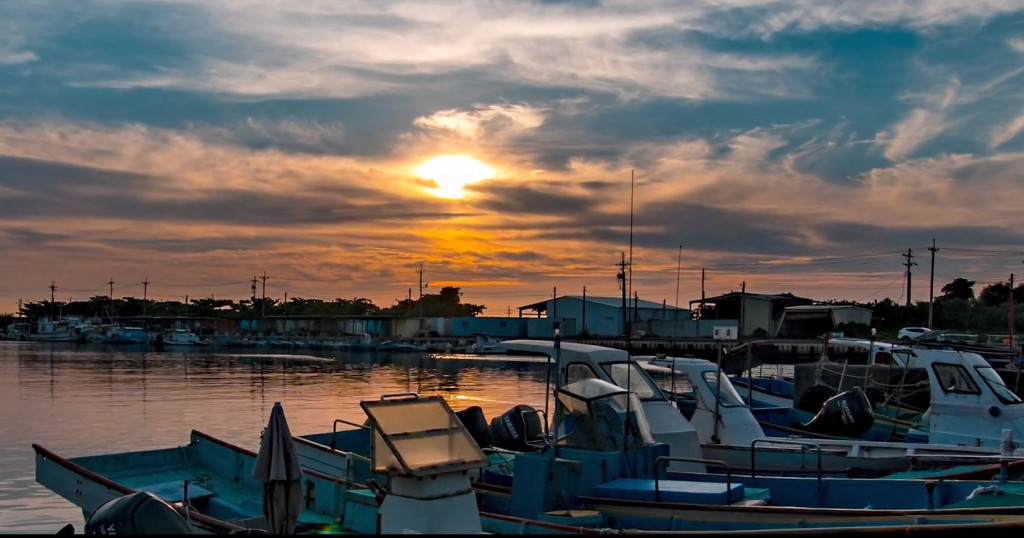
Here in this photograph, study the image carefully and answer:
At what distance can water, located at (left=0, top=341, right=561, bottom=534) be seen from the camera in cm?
2636

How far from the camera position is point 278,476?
35.3 ft

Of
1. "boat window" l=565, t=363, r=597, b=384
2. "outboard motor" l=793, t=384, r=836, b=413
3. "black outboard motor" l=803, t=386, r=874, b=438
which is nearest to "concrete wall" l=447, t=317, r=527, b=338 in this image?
"outboard motor" l=793, t=384, r=836, b=413

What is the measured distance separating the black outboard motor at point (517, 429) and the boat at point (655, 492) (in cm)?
253

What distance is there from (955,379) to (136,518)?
17096 millimetres

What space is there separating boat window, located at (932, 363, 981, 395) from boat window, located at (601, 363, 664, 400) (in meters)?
7.32

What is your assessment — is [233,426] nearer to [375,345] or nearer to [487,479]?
[487,479]

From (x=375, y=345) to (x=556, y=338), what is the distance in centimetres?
11383

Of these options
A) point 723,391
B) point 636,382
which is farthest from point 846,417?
point 636,382

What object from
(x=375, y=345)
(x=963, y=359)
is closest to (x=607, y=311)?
(x=375, y=345)

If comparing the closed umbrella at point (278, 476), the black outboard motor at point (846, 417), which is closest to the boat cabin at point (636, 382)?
the black outboard motor at point (846, 417)

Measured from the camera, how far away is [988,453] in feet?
55.5

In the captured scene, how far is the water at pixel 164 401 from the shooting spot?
26.4 metres

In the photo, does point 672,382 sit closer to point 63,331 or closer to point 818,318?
point 818,318

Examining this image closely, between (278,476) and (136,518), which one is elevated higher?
(278,476)
